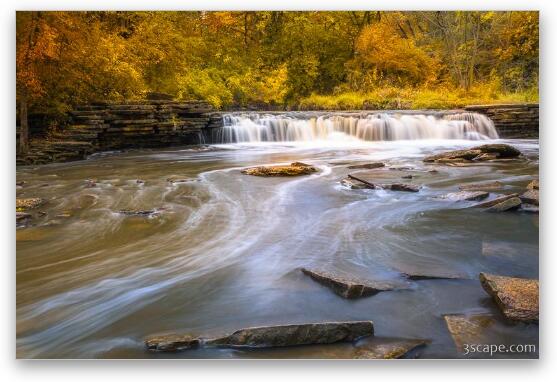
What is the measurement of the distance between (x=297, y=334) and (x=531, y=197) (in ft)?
9.34

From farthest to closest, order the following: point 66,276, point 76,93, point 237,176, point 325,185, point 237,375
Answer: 1. point 76,93
2. point 237,176
3. point 325,185
4. point 66,276
5. point 237,375

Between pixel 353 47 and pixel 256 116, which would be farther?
pixel 256 116

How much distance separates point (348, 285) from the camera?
295cm

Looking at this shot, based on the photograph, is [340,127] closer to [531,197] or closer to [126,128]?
[126,128]

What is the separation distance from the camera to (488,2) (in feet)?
13.7

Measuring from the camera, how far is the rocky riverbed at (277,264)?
2.62m

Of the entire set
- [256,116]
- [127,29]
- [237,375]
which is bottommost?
[237,375]

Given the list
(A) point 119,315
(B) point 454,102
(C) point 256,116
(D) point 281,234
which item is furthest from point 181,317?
(C) point 256,116

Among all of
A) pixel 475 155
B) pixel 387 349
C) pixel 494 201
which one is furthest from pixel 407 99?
pixel 387 349

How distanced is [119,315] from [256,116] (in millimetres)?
8059

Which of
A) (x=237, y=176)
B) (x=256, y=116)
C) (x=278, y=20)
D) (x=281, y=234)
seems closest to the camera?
(x=281, y=234)

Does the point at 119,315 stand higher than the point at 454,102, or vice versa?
the point at 454,102

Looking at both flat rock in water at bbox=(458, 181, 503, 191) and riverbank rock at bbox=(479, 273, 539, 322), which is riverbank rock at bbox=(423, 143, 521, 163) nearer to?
flat rock in water at bbox=(458, 181, 503, 191)

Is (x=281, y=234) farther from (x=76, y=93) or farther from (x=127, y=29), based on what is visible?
(x=76, y=93)
